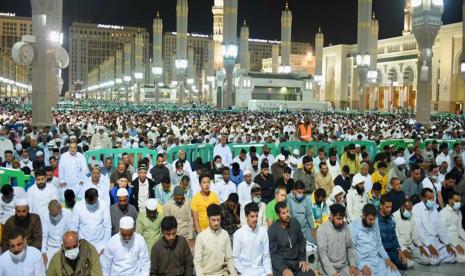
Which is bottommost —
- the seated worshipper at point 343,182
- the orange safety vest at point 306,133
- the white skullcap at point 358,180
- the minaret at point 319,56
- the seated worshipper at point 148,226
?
the seated worshipper at point 148,226

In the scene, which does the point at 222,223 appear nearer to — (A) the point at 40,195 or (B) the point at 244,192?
(B) the point at 244,192

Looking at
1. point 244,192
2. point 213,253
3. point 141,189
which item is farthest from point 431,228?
point 141,189

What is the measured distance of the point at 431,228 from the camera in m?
8.56

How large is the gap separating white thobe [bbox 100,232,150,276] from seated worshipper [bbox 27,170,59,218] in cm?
263

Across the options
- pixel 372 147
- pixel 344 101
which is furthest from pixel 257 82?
pixel 372 147

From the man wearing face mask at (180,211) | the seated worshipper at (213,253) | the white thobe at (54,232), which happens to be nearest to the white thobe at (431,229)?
the man wearing face mask at (180,211)

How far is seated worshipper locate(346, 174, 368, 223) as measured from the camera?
886 centimetres

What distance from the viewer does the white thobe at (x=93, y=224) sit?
6988 mm

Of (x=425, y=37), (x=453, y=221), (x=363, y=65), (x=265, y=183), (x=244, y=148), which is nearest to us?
(x=453, y=221)

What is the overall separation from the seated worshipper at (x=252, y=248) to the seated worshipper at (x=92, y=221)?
6.17ft

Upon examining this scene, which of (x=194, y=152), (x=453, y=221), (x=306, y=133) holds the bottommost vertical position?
(x=453, y=221)

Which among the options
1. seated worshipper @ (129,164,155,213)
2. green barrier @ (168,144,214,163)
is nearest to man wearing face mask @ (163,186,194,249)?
seated worshipper @ (129,164,155,213)

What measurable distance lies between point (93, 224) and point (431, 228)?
17.1 ft

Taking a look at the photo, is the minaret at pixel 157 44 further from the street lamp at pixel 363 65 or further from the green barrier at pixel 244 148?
the green barrier at pixel 244 148
